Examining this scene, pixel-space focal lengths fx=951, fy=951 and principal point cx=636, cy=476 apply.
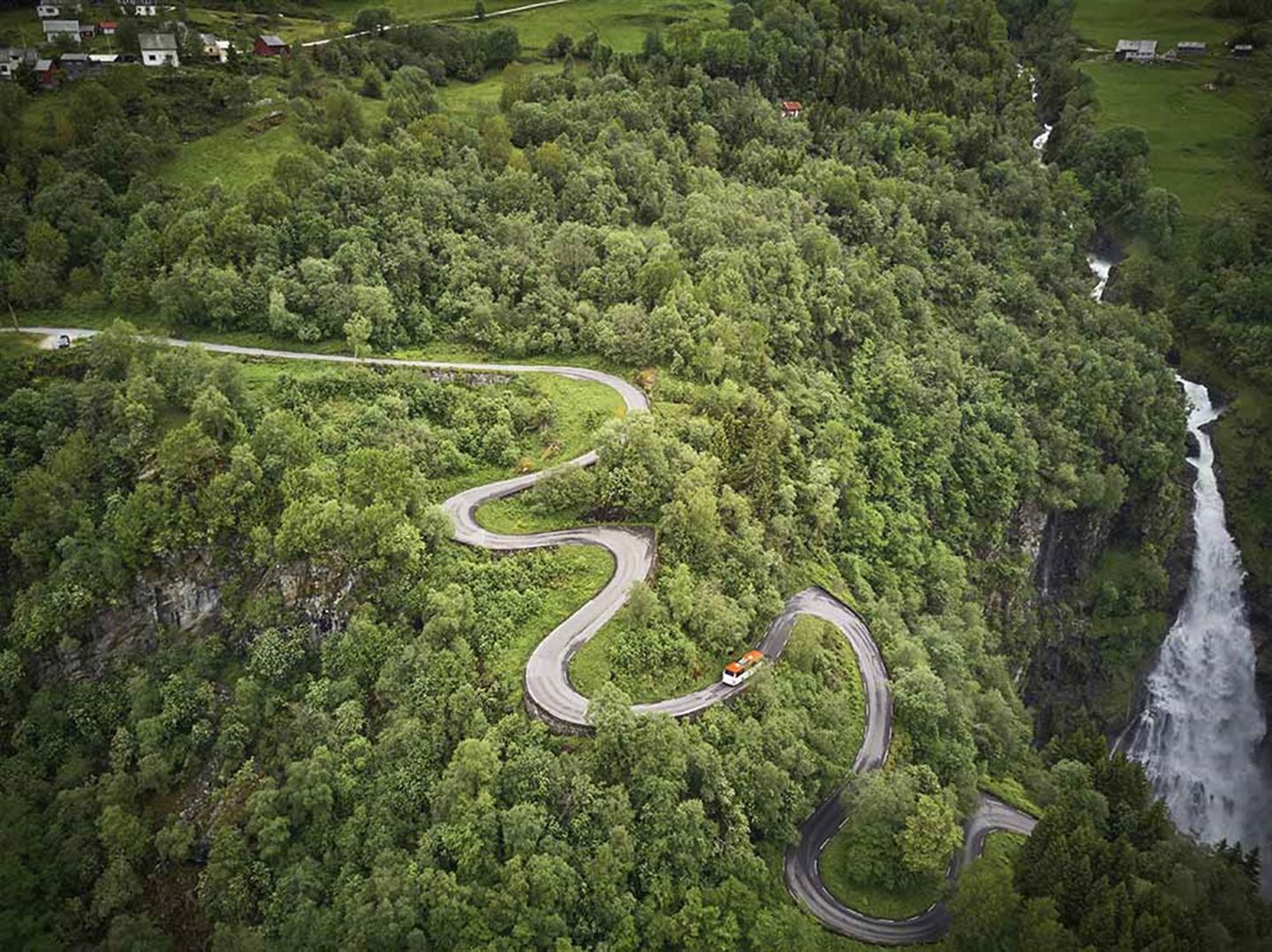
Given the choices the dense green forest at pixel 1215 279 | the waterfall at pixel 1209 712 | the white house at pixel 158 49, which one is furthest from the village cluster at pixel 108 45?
the waterfall at pixel 1209 712

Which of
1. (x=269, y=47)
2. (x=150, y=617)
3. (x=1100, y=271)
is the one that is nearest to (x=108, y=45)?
(x=269, y=47)

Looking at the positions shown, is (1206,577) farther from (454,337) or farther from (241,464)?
(241,464)

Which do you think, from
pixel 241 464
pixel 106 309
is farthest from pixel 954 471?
pixel 106 309

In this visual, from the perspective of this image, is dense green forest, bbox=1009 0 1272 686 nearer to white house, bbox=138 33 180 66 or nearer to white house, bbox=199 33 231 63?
white house, bbox=199 33 231 63

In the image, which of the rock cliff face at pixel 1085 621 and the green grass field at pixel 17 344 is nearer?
the green grass field at pixel 17 344

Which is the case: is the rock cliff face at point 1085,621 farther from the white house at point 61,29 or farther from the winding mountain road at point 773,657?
the white house at point 61,29

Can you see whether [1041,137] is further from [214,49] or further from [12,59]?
[12,59]
